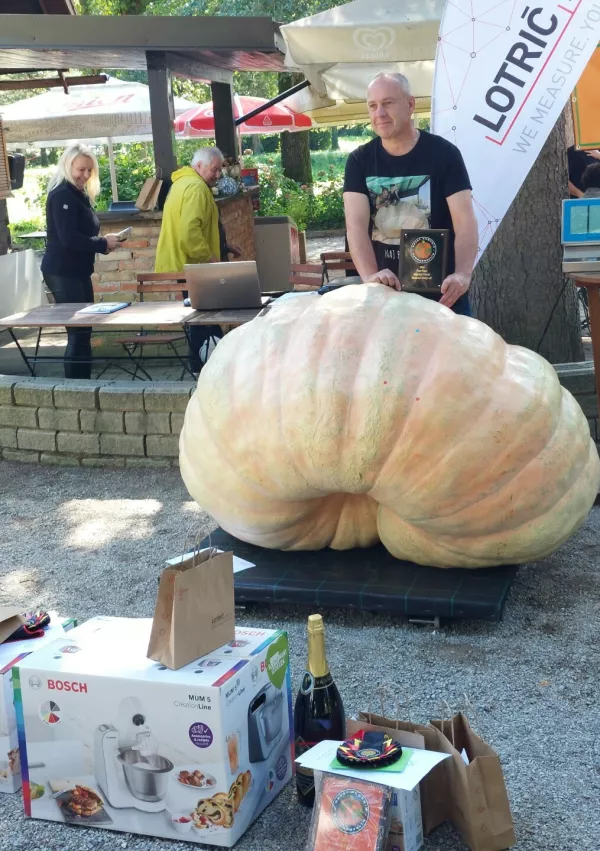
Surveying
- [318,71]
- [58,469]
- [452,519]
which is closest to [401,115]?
[452,519]

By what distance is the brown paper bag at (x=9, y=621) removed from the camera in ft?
9.64

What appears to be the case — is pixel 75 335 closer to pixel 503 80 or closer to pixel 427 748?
pixel 503 80

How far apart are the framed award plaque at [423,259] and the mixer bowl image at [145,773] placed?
85.7 inches

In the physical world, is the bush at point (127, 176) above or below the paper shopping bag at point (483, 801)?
above

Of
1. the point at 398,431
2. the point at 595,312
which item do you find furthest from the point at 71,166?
the point at 398,431

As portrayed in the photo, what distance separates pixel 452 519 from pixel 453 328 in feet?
2.25

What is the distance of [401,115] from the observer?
4.29m

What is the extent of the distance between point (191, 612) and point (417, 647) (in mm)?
1235

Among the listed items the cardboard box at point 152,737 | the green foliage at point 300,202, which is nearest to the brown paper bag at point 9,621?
the cardboard box at point 152,737

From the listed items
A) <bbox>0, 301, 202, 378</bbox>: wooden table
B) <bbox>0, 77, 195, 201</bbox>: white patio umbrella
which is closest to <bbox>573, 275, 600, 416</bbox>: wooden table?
<bbox>0, 301, 202, 378</bbox>: wooden table

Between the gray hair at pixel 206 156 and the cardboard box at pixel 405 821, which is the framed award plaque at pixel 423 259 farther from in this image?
the gray hair at pixel 206 156

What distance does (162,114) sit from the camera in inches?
349

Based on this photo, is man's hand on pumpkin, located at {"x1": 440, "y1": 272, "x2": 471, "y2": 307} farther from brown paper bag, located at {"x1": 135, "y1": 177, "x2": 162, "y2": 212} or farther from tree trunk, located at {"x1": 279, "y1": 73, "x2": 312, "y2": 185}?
tree trunk, located at {"x1": 279, "y1": 73, "x2": 312, "y2": 185}

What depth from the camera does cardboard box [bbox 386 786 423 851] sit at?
2338 mm
